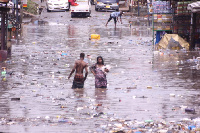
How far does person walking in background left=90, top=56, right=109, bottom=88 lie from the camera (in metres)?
13.4

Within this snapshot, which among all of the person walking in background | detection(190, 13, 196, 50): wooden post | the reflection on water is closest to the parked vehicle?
the reflection on water

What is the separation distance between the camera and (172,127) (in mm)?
9438

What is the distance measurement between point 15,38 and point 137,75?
14.3 meters

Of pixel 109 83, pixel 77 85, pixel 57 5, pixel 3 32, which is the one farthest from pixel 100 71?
pixel 57 5

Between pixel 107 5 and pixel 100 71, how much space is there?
123ft

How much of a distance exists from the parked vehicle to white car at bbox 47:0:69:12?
3.03 metres

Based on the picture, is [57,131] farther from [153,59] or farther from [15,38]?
[15,38]

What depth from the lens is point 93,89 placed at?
13.7 meters

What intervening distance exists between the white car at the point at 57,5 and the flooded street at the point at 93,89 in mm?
23261

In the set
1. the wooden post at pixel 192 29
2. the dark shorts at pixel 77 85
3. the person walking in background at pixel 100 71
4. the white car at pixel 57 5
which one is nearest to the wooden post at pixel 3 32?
the dark shorts at pixel 77 85

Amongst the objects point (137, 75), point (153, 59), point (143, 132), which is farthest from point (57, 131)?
point (153, 59)

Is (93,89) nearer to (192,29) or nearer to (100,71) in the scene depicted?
(100,71)

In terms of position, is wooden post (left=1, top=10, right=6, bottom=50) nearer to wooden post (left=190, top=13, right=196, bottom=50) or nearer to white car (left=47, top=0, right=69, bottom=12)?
wooden post (left=190, top=13, right=196, bottom=50)

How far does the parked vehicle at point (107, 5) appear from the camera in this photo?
49688mm
